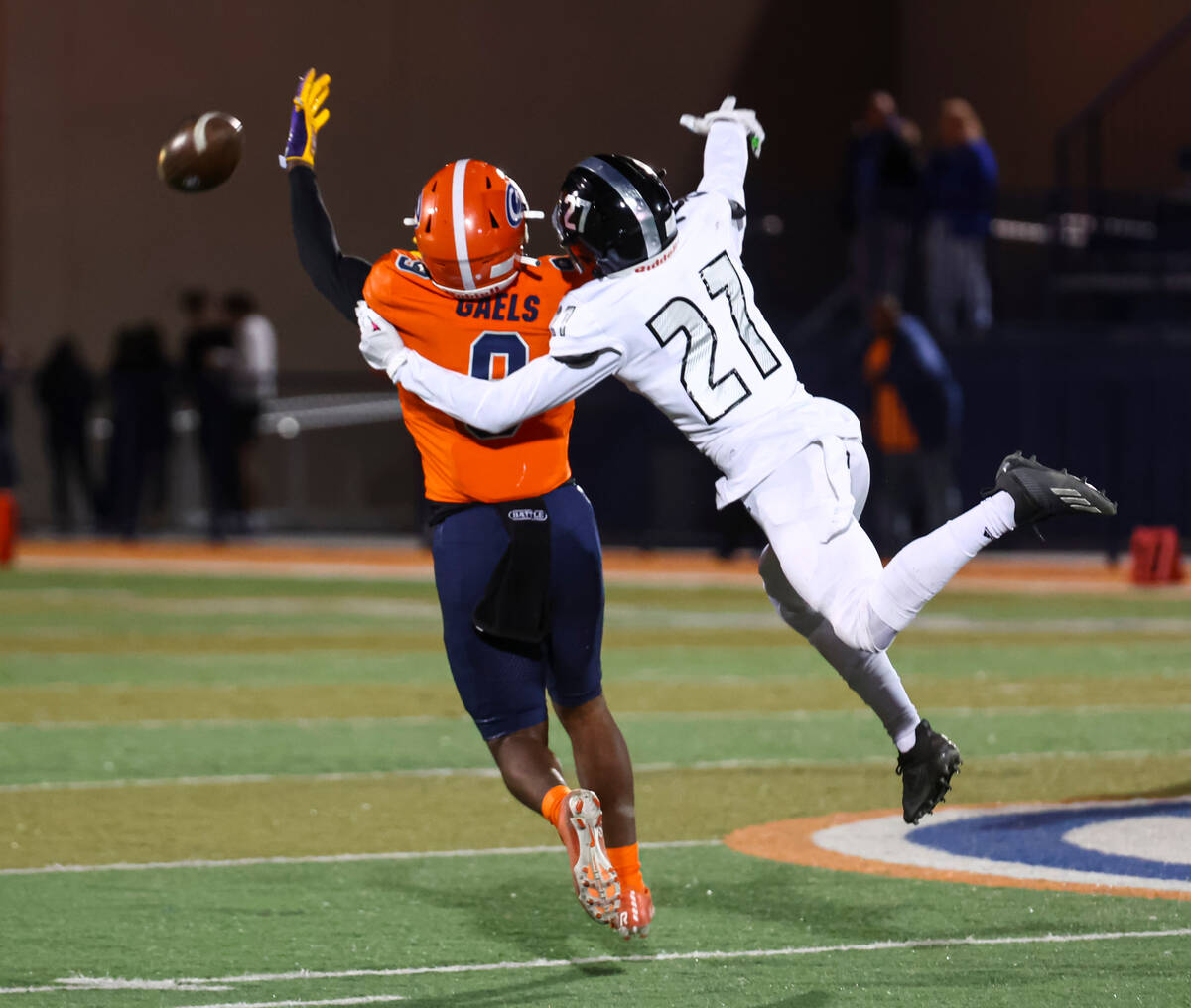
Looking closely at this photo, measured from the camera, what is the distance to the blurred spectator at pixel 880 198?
61.9 feet

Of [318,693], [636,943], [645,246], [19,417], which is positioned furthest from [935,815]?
[19,417]

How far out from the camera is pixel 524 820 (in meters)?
7.82

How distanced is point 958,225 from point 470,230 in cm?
1364

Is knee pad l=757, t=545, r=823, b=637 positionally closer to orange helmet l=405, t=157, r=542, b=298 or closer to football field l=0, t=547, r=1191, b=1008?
football field l=0, t=547, r=1191, b=1008

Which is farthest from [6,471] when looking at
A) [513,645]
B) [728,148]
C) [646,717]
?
[513,645]

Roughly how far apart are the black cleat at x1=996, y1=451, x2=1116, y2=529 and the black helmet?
1109 millimetres

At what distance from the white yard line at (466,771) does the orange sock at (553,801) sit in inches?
128

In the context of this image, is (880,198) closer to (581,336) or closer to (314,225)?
(314,225)

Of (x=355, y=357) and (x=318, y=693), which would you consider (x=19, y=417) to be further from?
(x=318, y=693)

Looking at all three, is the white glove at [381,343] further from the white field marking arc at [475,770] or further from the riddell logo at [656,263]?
the white field marking arc at [475,770]

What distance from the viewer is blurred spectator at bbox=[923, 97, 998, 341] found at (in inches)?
731

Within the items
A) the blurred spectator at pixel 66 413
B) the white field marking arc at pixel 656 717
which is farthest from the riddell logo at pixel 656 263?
the blurred spectator at pixel 66 413

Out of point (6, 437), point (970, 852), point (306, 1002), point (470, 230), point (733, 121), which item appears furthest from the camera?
point (6, 437)

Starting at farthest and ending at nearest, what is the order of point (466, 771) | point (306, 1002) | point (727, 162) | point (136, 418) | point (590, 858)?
1. point (136, 418)
2. point (466, 771)
3. point (727, 162)
4. point (590, 858)
5. point (306, 1002)
